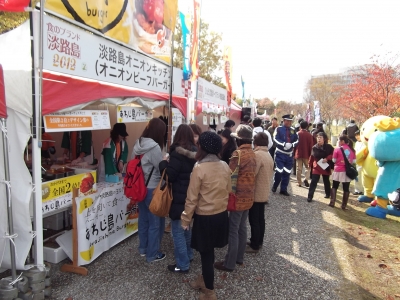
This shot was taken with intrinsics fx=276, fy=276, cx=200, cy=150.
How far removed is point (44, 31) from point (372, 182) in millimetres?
7185

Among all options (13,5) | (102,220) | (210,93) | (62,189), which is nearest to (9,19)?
(210,93)

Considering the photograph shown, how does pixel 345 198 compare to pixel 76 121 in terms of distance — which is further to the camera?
pixel 345 198

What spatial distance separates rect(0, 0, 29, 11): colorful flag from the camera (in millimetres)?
2348

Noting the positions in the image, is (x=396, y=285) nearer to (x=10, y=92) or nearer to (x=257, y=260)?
(x=257, y=260)

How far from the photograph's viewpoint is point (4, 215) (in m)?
2.62

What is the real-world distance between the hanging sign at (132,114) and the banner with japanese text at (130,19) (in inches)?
35.5

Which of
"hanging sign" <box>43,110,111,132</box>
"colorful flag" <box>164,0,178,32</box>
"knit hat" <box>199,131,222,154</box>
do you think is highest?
"colorful flag" <box>164,0,178,32</box>

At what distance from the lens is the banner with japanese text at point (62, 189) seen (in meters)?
2.98

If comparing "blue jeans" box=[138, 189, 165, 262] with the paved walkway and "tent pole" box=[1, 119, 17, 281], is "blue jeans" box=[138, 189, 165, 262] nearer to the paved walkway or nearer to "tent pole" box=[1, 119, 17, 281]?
the paved walkway

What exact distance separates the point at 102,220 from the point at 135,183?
0.77 metres

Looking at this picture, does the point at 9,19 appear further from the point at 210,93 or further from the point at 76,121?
the point at 76,121

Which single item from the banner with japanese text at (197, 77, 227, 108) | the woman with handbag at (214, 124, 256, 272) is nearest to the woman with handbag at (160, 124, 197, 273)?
the woman with handbag at (214, 124, 256, 272)

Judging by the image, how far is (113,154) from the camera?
461 centimetres

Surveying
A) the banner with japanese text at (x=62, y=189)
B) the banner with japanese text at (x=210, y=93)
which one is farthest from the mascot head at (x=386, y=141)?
the banner with japanese text at (x=62, y=189)
